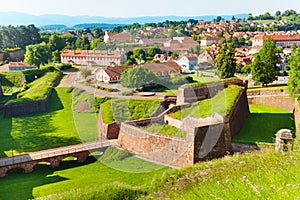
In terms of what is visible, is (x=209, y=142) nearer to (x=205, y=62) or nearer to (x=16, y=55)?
(x=205, y=62)

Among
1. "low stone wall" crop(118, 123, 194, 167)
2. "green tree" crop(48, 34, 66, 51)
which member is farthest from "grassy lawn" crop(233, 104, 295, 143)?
A: "green tree" crop(48, 34, 66, 51)

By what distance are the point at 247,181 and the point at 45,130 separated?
1775 cm

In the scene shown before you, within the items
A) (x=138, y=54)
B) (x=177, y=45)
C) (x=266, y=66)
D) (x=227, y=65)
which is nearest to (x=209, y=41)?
(x=177, y=45)

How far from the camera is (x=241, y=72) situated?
132 ft

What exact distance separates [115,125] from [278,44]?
2328 inches

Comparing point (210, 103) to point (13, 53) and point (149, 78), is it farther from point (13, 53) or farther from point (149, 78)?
point (13, 53)

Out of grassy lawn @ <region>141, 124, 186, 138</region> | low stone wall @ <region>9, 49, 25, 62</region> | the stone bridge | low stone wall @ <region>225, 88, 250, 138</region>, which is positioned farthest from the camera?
low stone wall @ <region>9, 49, 25, 62</region>

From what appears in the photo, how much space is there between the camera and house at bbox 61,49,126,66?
41.8 metres

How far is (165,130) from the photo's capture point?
15.7 metres

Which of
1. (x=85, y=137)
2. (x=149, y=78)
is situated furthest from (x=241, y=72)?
(x=85, y=137)

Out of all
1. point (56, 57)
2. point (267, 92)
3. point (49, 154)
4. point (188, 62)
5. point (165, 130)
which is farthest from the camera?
point (56, 57)

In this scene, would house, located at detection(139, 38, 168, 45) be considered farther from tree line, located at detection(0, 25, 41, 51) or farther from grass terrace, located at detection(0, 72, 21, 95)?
tree line, located at detection(0, 25, 41, 51)

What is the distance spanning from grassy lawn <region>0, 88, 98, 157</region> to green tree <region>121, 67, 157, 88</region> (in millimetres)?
4935

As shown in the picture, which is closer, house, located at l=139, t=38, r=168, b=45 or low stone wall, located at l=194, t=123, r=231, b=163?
low stone wall, located at l=194, t=123, r=231, b=163
